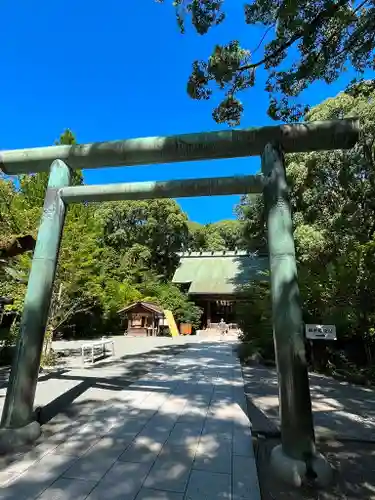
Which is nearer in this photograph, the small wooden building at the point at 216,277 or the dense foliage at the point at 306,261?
the dense foliage at the point at 306,261

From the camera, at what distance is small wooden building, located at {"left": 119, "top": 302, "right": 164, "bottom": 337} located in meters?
19.8

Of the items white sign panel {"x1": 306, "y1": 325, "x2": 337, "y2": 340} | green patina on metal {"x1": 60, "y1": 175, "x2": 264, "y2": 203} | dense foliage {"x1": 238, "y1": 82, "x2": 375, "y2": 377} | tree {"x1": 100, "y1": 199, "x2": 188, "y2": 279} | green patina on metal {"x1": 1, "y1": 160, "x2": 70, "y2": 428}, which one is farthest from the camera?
tree {"x1": 100, "y1": 199, "x2": 188, "y2": 279}

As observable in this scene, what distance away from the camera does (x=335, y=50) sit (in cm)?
546

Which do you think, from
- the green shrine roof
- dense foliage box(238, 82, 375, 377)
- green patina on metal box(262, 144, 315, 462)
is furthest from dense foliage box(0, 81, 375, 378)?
green patina on metal box(262, 144, 315, 462)

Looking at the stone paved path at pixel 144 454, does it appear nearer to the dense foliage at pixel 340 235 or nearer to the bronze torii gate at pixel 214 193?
the bronze torii gate at pixel 214 193

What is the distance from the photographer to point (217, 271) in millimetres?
25562

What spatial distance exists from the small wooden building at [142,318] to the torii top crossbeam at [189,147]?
16083 mm

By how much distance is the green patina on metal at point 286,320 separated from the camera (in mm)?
2898

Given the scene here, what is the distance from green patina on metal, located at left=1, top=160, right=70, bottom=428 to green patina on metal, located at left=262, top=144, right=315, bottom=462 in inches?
101

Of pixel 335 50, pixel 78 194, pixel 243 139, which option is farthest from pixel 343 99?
pixel 78 194

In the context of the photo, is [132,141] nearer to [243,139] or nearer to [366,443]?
[243,139]

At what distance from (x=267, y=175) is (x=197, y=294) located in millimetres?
19526

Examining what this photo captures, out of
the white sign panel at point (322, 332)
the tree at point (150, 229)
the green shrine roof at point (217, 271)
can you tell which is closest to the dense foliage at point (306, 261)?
the green shrine roof at point (217, 271)

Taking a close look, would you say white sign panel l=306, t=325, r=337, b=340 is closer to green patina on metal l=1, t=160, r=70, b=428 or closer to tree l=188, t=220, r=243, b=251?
green patina on metal l=1, t=160, r=70, b=428
